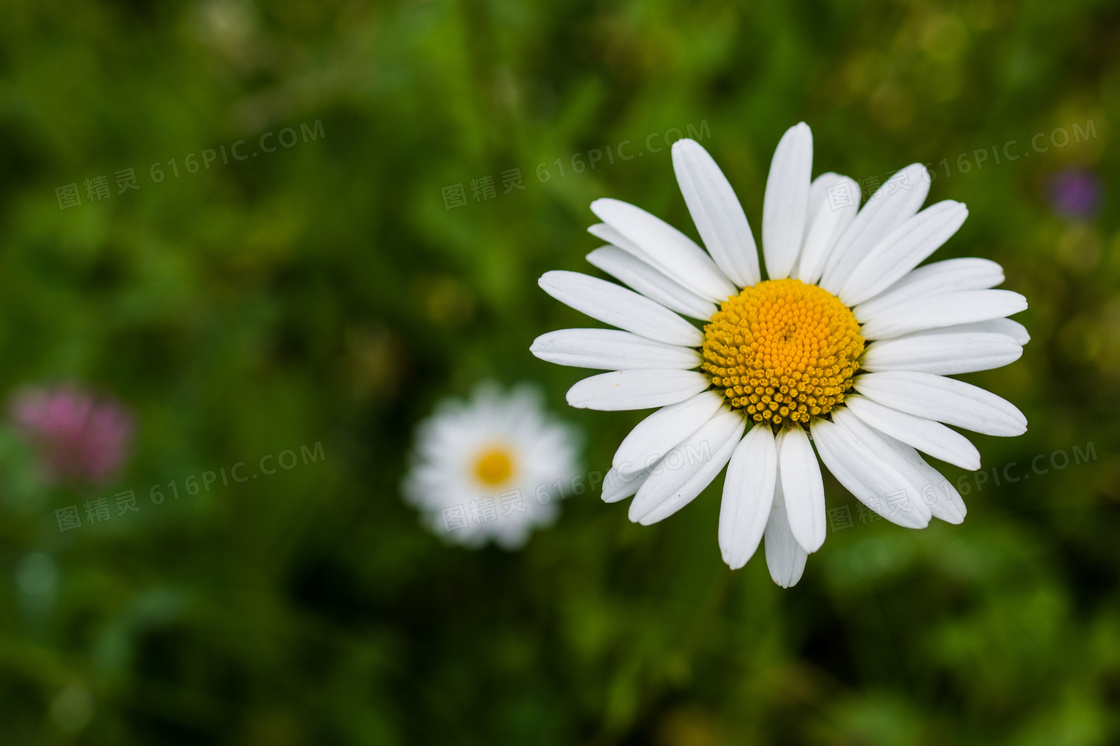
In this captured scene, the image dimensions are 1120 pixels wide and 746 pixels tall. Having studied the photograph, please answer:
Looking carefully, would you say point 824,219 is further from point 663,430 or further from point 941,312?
point 663,430

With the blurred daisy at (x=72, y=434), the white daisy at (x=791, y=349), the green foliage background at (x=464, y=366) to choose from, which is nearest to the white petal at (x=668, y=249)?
the white daisy at (x=791, y=349)

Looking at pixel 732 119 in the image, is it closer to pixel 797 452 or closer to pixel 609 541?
pixel 609 541

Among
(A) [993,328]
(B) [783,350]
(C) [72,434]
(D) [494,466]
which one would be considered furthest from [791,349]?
(C) [72,434]

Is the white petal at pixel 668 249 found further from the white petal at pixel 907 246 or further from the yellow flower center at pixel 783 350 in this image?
the white petal at pixel 907 246

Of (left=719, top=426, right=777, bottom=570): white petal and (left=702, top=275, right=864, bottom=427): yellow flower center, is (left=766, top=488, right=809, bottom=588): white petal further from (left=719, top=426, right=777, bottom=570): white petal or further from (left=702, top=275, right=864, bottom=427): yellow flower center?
(left=702, top=275, right=864, bottom=427): yellow flower center

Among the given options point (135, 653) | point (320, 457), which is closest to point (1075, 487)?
point (320, 457)
